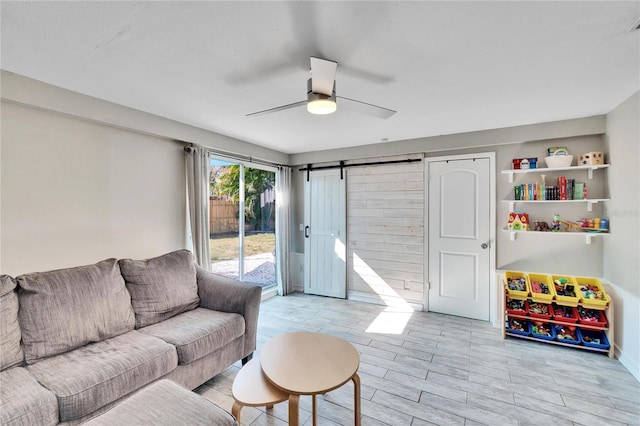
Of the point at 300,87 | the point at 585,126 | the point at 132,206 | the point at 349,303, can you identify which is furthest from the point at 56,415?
the point at 585,126

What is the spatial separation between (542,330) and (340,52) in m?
3.43

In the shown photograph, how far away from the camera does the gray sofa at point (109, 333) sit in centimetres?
151

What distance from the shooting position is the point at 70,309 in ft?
6.26

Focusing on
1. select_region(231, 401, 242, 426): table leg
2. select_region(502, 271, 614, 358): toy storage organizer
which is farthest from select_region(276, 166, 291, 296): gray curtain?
select_region(231, 401, 242, 426): table leg

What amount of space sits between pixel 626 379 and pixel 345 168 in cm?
371

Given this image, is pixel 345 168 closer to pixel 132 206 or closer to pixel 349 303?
pixel 349 303

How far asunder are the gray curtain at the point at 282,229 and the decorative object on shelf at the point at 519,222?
320 cm

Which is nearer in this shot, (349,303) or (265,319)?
(265,319)

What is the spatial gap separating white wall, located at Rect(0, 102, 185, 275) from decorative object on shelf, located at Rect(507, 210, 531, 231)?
12.8 ft

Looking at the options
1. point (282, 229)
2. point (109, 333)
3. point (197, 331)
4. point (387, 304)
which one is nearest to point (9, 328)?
point (109, 333)

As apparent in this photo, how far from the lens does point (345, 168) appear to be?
4.51m

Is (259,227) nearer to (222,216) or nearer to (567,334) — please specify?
(222,216)

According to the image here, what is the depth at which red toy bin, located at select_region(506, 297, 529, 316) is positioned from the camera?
3063 mm

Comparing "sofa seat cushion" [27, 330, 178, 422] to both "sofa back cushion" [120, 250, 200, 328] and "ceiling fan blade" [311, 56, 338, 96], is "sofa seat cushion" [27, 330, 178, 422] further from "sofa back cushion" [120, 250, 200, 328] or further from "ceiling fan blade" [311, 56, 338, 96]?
"ceiling fan blade" [311, 56, 338, 96]
